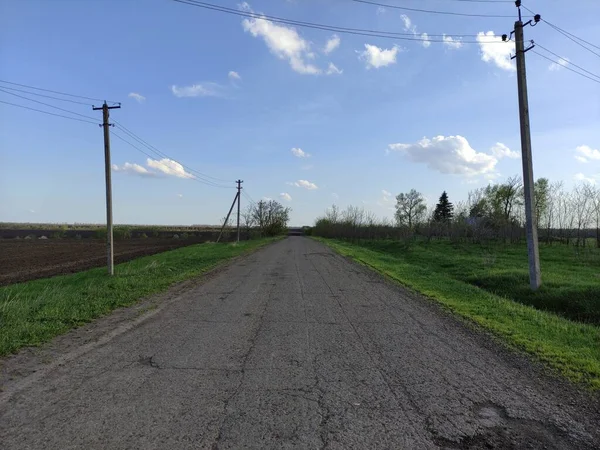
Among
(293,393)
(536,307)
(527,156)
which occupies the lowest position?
(536,307)

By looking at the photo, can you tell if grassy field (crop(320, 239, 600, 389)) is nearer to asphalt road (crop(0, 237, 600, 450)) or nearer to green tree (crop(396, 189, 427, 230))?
asphalt road (crop(0, 237, 600, 450))

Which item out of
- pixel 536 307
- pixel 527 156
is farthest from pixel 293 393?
pixel 527 156

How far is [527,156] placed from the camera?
491 inches

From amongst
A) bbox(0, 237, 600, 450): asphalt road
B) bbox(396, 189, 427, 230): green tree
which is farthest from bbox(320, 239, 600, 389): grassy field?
bbox(396, 189, 427, 230): green tree

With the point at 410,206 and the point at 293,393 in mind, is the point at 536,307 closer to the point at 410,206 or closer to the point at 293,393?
the point at 293,393

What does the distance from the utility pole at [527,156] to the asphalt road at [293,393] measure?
612 centimetres

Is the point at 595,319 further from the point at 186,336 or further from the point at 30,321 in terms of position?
the point at 30,321

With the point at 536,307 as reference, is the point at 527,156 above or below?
above

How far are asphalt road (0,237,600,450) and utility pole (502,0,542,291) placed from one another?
612 centimetres

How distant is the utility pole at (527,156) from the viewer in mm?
12477

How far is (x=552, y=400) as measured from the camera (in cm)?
453

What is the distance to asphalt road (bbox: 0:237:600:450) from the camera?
3512mm

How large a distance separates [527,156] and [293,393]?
37.3ft

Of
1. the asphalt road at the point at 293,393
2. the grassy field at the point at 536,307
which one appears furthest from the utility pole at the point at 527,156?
the asphalt road at the point at 293,393
